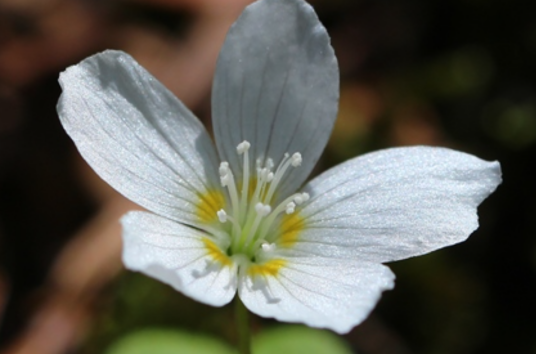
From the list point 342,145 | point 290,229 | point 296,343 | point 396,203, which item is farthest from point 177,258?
point 342,145

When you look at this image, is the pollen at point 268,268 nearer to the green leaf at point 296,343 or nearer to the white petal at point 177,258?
the white petal at point 177,258

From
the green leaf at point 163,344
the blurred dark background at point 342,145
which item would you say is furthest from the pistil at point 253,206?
the blurred dark background at point 342,145

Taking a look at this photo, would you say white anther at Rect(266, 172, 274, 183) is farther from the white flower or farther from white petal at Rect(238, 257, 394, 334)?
white petal at Rect(238, 257, 394, 334)

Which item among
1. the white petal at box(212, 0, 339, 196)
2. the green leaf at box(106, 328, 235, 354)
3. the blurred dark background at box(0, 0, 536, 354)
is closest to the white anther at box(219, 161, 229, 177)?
the white petal at box(212, 0, 339, 196)

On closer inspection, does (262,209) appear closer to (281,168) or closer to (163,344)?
(281,168)

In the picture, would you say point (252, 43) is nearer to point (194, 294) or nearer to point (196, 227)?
point (196, 227)
